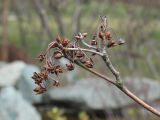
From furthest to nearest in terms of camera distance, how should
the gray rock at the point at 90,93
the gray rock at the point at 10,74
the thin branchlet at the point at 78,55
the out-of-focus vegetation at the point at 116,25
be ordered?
the gray rock at the point at 10,74, the gray rock at the point at 90,93, the out-of-focus vegetation at the point at 116,25, the thin branchlet at the point at 78,55

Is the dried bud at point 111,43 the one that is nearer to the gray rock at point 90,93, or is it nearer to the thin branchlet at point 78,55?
the thin branchlet at point 78,55

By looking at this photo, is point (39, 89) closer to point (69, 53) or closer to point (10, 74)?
point (69, 53)

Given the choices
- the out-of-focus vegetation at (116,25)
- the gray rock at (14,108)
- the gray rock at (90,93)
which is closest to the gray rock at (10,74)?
the gray rock at (90,93)

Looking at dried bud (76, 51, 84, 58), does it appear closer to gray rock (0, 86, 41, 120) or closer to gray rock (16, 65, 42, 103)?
gray rock (0, 86, 41, 120)

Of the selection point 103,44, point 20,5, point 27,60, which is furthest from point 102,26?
point 20,5

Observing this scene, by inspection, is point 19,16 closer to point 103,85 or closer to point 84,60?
point 103,85
